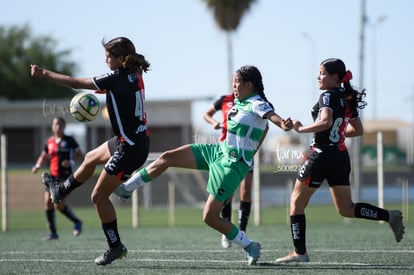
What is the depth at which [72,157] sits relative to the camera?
50.2 feet

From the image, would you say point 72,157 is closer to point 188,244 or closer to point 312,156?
point 188,244

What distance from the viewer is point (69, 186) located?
944cm

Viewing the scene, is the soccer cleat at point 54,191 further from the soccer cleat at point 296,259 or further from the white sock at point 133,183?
the soccer cleat at point 296,259

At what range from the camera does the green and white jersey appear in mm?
8641

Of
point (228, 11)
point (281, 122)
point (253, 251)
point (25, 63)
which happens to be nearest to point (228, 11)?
point (228, 11)

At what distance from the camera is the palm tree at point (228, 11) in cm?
4438

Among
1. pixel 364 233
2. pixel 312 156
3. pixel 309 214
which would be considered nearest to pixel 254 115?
pixel 312 156

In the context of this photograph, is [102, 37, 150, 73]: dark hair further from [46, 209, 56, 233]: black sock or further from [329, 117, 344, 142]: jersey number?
[46, 209, 56, 233]: black sock

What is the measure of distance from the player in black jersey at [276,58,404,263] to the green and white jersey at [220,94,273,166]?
0.67 meters

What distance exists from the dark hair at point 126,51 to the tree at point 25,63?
2295 inches

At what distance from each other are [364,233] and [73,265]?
6.33 metres

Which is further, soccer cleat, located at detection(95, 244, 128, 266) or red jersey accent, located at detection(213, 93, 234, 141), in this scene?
red jersey accent, located at detection(213, 93, 234, 141)

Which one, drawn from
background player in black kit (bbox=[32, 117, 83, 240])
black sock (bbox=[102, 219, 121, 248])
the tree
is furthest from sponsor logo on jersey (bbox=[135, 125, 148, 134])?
the tree

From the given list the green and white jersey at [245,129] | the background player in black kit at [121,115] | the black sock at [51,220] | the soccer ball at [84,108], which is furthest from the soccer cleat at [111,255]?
the black sock at [51,220]
